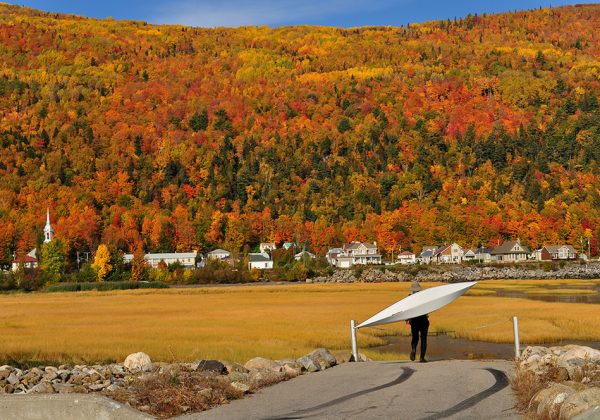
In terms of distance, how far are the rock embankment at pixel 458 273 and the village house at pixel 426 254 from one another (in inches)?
876

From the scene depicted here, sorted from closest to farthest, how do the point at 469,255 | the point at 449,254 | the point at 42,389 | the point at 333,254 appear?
1. the point at 42,389
2. the point at 449,254
3. the point at 469,255
4. the point at 333,254

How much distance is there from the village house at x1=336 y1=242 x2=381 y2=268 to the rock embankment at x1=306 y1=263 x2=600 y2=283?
24713 millimetres

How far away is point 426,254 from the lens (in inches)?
6412

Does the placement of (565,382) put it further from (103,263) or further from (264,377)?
(103,263)

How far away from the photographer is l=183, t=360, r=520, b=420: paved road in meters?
13.2

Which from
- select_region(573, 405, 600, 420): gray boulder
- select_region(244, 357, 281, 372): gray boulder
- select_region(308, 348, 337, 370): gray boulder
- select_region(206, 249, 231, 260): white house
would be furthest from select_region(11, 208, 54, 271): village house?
select_region(573, 405, 600, 420): gray boulder

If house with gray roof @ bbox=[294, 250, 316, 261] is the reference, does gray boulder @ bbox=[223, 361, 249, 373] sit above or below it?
below

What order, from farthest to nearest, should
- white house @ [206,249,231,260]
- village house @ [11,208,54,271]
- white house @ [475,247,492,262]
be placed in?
1. white house @ [206,249,231,260]
2. white house @ [475,247,492,262]
3. village house @ [11,208,54,271]

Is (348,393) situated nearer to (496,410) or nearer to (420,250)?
(496,410)

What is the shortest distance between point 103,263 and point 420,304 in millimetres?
107858

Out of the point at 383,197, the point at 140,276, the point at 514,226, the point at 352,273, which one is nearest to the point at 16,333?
the point at 140,276

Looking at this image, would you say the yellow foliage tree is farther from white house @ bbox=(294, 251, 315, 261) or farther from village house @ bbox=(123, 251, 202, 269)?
white house @ bbox=(294, 251, 315, 261)

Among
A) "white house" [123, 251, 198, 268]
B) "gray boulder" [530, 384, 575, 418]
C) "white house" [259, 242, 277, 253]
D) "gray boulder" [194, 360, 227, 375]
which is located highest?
"white house" [259, 242, 277, 253]

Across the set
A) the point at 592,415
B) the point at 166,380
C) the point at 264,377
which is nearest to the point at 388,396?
the point at 264,377
